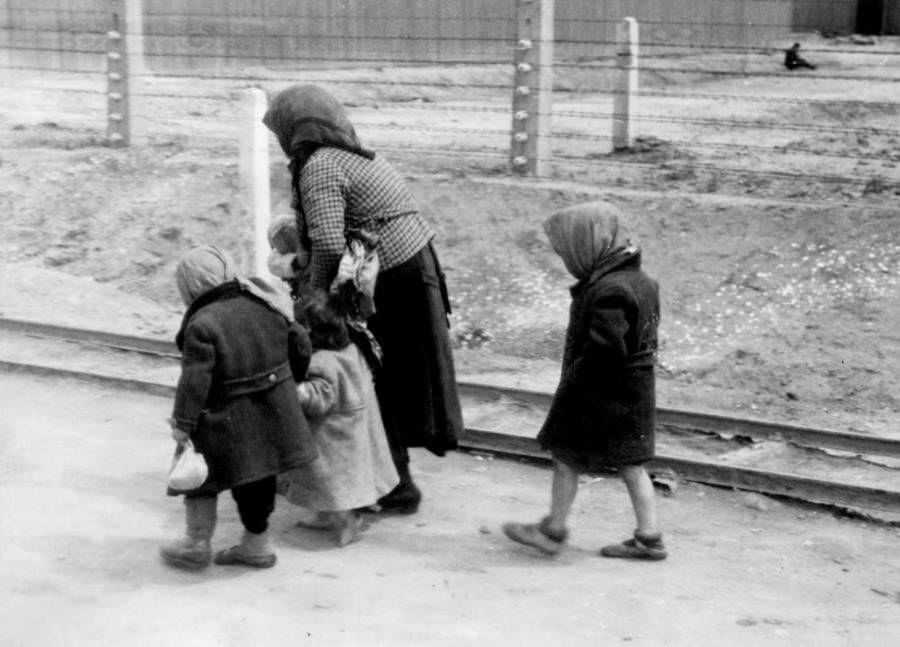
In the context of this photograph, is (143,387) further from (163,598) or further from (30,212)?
(30,212)

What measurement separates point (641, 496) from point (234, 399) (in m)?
1.55

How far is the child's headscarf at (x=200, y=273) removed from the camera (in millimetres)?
5770

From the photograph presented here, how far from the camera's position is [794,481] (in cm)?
695

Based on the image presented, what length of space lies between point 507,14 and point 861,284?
Result: 12.1m

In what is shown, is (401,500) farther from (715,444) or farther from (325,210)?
(715,444)

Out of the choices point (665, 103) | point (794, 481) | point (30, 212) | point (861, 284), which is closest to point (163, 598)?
point (794, 481)

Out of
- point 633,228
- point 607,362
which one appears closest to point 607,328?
point 607,362

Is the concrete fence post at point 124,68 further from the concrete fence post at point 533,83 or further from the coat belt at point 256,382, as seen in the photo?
the coat belt at point 256,382

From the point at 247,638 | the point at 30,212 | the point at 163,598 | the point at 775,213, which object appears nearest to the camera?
the point at 247,638

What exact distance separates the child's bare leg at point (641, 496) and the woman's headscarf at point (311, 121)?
1601 millimetres

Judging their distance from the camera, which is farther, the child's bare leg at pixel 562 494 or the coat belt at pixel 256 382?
the child's bare leg at pixel 562 494

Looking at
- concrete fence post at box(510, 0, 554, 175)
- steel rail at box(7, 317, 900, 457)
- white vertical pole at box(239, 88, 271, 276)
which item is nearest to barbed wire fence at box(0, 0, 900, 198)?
concrete fence post at box(510, 0, 554, 175)

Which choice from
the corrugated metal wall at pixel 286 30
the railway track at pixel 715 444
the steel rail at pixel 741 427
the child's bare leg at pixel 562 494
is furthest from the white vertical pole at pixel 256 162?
the corrugated metal wall at pixel 286 30

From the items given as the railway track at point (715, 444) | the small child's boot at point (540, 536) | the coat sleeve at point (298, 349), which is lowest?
the railway track at point (715, 444)
